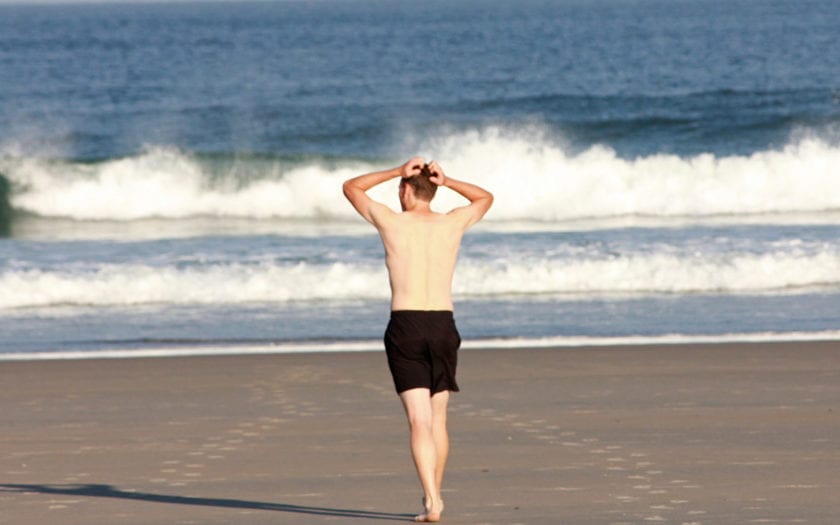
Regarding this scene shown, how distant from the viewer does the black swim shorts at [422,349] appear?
574 centimetres

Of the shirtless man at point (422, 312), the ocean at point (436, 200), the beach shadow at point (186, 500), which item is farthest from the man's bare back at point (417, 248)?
the ocean at point (436, 200)

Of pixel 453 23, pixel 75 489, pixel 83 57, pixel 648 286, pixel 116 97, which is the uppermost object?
pixel 453 23

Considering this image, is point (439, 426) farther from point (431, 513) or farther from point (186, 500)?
point (186, 500)

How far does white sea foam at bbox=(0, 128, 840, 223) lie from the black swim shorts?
14187 mm

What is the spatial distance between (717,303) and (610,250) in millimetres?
2266

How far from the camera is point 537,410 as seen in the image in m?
8.34

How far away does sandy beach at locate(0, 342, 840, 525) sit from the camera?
20.5ft

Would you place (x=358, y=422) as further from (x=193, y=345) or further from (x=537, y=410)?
(x=193, y=345)

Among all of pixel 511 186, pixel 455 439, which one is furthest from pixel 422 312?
pixel 511 186

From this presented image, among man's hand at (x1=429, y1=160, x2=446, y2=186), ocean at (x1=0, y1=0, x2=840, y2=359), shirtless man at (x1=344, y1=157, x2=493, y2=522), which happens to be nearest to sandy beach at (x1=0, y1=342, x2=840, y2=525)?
shirtless man at (x1=344, y1=157, x2=493, y2=522)

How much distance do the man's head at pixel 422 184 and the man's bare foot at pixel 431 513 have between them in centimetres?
116

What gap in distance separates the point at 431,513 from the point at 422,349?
25.2 inches

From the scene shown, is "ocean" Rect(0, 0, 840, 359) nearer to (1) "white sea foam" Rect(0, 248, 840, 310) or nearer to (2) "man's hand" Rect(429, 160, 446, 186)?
(1) "white sea foam" Rect(0, 248, 840, 310)

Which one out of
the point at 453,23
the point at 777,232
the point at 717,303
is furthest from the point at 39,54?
the point at 717,303
